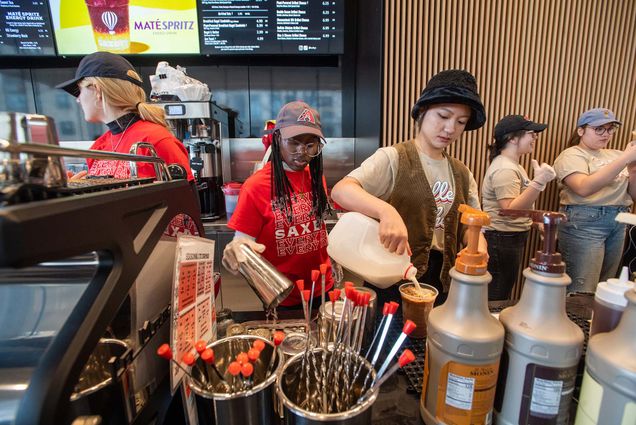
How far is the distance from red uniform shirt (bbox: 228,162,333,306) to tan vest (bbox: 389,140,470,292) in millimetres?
369

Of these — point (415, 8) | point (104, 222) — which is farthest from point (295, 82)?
point (104, 222)

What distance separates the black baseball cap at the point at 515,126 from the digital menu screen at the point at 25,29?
3.43 m

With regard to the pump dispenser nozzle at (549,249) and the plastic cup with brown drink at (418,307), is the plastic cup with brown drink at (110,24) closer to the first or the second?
the plastic cup with brown drink at (418,307)

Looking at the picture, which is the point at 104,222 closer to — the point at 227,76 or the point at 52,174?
the point at 52,174

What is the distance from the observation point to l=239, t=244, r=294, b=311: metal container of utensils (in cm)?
71

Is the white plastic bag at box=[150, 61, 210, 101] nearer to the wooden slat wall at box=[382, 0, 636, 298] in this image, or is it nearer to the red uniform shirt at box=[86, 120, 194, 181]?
the red uniform shirt at box=[86, 120, 194, 181]

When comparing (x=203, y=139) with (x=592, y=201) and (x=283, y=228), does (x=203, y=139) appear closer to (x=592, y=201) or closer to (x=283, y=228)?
(x=283, y=228)

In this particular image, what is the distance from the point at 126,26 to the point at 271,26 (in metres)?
1.12

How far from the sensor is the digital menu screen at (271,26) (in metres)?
2.46

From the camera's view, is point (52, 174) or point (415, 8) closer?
point (52, 174)

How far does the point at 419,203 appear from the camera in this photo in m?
1.27

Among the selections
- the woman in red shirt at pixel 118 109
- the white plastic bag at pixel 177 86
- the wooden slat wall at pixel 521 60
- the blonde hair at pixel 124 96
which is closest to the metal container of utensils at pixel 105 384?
the woman in red shirt at pixel 118 109

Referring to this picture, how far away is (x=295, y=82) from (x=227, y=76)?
619mm

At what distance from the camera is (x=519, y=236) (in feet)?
6.93
